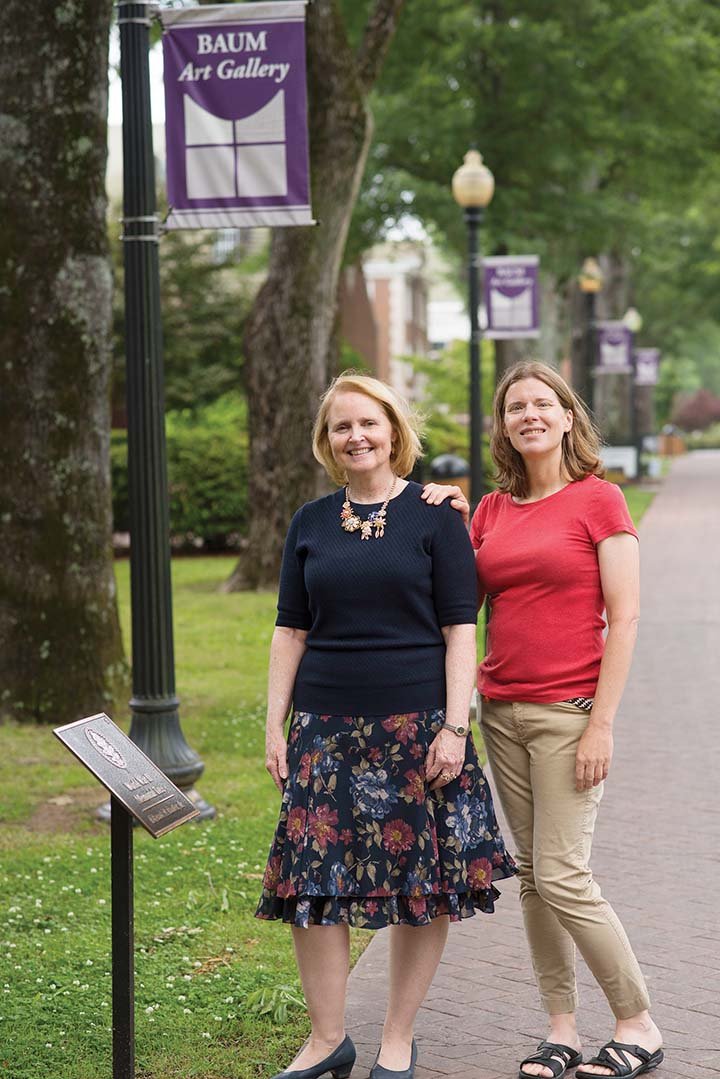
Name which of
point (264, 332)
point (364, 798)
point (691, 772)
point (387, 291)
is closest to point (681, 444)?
point (387, 291)

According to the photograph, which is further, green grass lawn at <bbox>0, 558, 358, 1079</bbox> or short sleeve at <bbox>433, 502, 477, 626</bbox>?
green grass lawn at <bbox>0, 558, 358, 1079</bbox>

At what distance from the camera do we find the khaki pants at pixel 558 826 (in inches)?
154

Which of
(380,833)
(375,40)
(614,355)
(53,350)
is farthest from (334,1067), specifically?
(614,355)

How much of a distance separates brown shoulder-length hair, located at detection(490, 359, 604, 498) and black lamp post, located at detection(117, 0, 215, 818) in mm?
2646

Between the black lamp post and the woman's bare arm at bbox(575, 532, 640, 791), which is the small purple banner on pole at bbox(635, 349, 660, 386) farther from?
the woman's bare arm at bbox(575, 532, 640, 791)

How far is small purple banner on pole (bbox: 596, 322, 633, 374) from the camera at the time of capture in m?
33.0

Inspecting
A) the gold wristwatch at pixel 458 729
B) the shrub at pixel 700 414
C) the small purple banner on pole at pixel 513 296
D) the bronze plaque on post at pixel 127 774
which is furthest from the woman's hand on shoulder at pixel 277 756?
the shrub at pixel 700 414

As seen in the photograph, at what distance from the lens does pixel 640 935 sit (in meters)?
5.24

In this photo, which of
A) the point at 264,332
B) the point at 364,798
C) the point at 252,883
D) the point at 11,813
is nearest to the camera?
the point at 364,798

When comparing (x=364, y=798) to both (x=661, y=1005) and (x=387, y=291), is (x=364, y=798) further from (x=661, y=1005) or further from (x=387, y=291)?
(x=387, y=291)

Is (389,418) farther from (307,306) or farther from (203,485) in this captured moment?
(203,485)

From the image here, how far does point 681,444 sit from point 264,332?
2289 inches

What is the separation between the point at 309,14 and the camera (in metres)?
14.2

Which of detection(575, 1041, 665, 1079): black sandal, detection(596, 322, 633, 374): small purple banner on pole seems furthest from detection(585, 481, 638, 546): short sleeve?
detection(596, 322, 633, 374): small purple banner on pole
